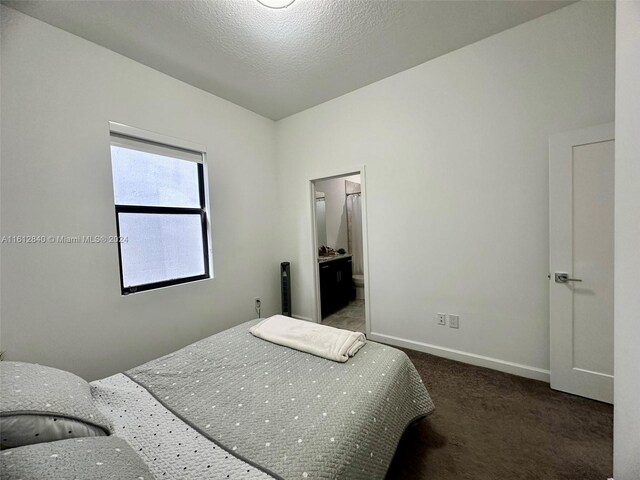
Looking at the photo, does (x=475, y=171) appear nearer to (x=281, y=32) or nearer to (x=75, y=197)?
(x=281, y=32)

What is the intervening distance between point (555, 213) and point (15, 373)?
3.18 metres

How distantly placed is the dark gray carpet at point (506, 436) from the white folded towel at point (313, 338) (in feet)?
2.07

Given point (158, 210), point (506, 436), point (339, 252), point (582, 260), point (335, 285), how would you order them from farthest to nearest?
point (339, 252) → point (335, 285) → point (158, 210) → point (582, 260) → point (506, 436)

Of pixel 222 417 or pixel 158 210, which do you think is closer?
pixel 222 417

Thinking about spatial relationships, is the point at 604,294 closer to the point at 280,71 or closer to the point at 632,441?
the point at 632,441

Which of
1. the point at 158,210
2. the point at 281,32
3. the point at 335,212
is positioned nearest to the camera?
the point at 281,32

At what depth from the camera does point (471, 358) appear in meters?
2.37

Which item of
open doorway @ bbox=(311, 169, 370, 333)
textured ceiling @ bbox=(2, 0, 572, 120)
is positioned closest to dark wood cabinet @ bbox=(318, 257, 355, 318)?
open doorway @ bbox=(311, 169, 370, 333)

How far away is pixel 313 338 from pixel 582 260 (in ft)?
6.56

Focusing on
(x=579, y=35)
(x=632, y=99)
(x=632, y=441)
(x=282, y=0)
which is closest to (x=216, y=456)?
(x=632, y=441)

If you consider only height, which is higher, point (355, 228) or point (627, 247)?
point (355, 228)

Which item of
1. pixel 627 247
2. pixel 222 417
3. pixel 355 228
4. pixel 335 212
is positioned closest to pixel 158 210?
pixel 222 417

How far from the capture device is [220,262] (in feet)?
9.47

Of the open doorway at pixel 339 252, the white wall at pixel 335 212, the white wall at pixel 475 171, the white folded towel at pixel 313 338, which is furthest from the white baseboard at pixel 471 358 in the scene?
the white wall at pixel 335 212
